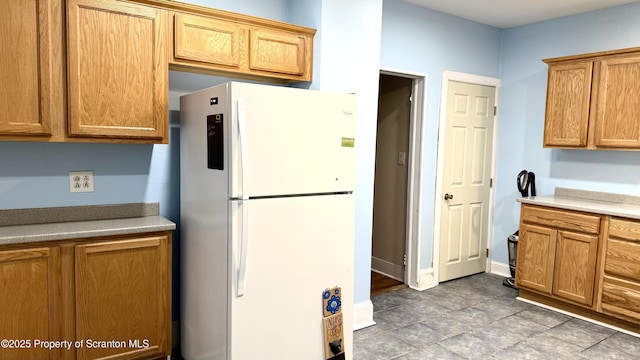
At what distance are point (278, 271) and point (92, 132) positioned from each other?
4.07ft

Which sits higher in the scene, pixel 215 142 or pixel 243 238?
pixel 215 142

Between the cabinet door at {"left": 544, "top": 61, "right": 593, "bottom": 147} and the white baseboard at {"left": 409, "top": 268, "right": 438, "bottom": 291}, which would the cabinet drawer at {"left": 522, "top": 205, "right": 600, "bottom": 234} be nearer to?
the cabinet door at {"left": 544, "top": 61, "right": 593, "bottom": 147}

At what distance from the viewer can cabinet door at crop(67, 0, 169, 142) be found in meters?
2.25

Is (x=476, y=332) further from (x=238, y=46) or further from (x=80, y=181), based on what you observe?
(x=80, y=181)

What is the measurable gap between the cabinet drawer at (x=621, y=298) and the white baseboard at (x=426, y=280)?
1415mm

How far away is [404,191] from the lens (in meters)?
4.38

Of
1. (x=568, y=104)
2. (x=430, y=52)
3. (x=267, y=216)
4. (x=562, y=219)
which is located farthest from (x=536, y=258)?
(x=267, y=216)

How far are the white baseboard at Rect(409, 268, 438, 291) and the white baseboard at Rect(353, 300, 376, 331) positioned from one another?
0.96 m

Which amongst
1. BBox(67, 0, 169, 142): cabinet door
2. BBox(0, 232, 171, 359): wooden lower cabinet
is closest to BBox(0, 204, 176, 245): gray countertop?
BBox(0, 232, 171, 359): wooden lower cabinet

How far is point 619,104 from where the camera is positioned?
3492 millimetres

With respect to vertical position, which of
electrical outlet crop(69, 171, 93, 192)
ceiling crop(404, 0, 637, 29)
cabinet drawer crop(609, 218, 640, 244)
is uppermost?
ceiling crop(404, 0, 637, 29)

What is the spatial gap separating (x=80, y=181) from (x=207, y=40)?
113 centimetres

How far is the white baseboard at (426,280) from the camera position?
4.16 metres

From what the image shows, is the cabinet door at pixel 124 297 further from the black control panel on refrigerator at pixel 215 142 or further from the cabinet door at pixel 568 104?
the cabinet door at pixel 568 104
